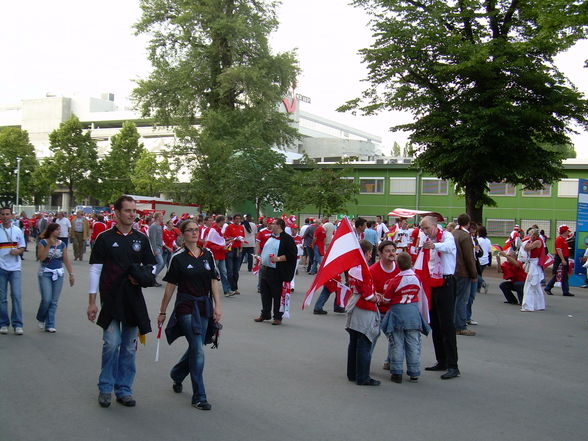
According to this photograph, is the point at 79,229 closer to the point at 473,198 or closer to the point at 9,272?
the point at 473,198

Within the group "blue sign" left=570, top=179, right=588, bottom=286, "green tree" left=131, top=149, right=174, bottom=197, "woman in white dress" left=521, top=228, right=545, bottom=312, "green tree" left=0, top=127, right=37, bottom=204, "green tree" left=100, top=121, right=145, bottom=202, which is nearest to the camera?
"woman in white dress" left=521, top=228, right=545, bottom=312

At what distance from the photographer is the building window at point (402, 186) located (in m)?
48.0

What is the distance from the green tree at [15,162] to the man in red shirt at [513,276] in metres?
63.1

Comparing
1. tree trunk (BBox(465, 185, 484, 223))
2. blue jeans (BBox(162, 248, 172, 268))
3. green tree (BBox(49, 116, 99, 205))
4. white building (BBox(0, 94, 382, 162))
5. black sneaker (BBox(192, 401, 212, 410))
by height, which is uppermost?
white building (BBox(0, 94, 382, 162))

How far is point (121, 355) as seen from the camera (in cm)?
599

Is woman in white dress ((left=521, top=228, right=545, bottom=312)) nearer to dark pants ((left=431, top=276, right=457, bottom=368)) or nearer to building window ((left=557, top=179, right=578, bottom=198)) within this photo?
dark pants ((left=431, top=276, right=457, bottom=368))

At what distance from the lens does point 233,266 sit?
15.4 meters

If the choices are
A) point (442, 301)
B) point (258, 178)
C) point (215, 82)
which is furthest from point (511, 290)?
point (215, 82)

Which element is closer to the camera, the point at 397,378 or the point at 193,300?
the point at 193,300

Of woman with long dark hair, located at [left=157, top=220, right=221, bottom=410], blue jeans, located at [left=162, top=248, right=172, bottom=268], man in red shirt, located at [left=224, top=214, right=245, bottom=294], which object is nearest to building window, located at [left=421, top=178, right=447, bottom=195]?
blue jeans, located at [left=162, top=248, right=172, bottom=268]

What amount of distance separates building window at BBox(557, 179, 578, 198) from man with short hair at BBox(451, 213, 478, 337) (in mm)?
36863

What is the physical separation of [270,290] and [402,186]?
3821cm

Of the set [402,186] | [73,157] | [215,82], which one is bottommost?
[402,186]

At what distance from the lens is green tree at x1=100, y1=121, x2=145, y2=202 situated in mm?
65625
